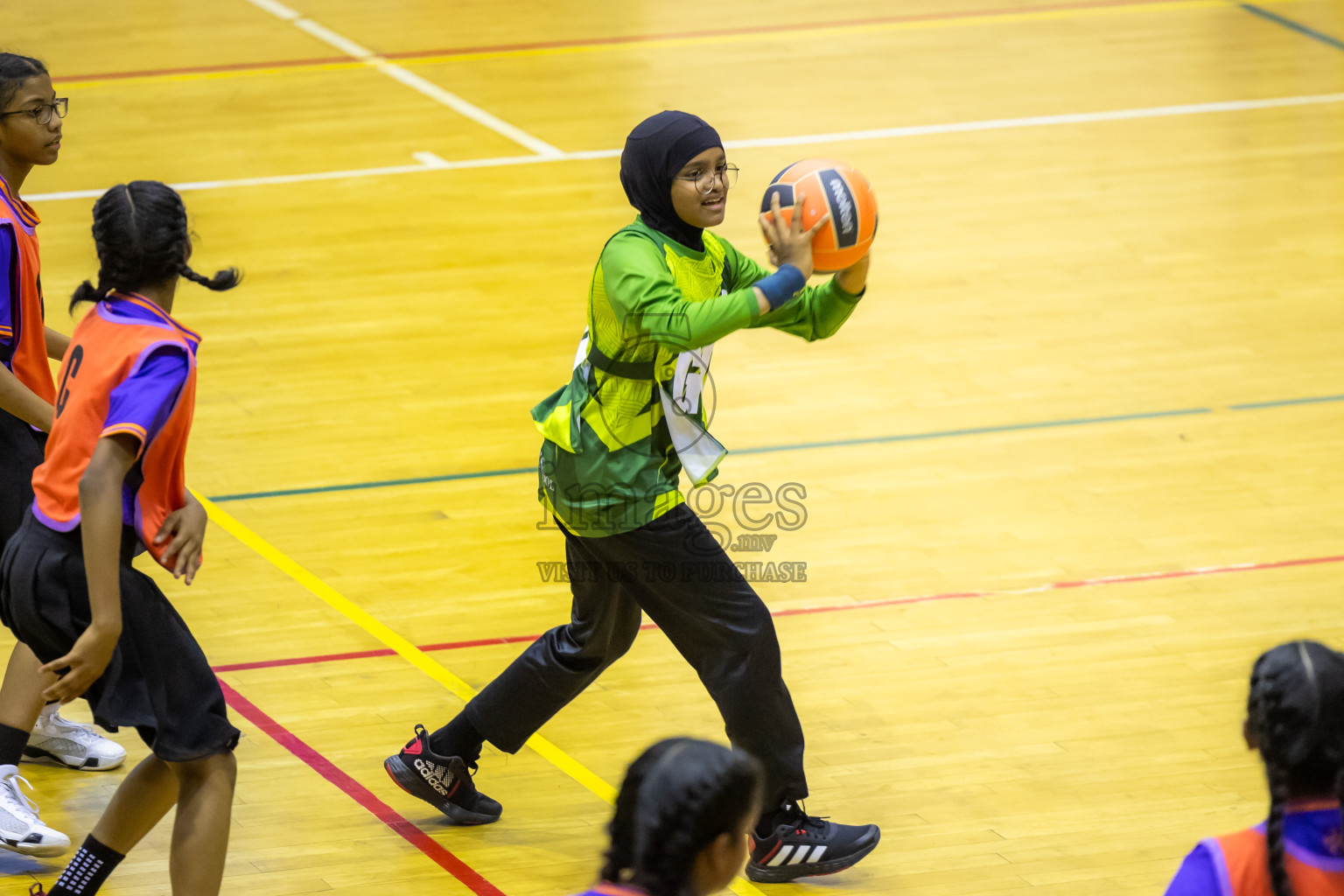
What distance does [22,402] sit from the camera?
3812 millimetres

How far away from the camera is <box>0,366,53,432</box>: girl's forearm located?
380cm

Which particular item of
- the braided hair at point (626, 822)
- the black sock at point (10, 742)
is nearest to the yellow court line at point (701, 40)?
the black sock at point (10, 742)

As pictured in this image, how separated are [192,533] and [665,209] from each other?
123 centimetres

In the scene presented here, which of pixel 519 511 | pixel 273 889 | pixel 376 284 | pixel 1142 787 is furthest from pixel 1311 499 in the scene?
pixel 376 284

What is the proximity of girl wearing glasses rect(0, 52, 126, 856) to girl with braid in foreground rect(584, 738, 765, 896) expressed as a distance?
2213 millimetres

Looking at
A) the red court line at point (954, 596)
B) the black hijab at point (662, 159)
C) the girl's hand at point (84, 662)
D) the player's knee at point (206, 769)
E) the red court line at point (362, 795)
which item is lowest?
the red court line at point (954, 596)

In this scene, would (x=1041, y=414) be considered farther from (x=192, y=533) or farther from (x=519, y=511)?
(x=192, y=533)

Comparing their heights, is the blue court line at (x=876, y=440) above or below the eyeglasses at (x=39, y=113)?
below

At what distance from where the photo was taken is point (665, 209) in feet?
12.3

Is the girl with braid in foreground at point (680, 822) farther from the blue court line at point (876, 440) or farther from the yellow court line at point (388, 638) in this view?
the blue court line at point (876, 440)

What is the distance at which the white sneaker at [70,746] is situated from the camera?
451cm

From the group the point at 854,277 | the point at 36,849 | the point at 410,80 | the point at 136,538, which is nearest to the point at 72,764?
the point at 36,849

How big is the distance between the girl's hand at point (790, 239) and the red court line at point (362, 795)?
5.28 feet

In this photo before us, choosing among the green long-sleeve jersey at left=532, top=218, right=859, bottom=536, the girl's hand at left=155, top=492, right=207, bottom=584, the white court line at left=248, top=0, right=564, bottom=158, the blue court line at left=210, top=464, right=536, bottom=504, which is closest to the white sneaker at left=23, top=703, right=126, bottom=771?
the girl's hand at left=155, top=492, right=207, bottom=584
